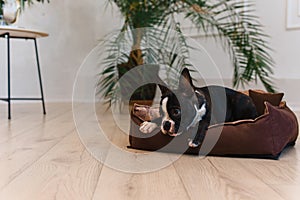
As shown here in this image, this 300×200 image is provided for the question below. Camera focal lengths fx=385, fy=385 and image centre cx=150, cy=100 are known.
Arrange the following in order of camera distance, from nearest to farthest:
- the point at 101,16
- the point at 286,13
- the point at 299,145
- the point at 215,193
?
the point at 215,193 < the point at 299,145 < the point at 286,13 < the point at 101,16

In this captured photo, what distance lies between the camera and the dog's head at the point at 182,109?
1176 millimetres

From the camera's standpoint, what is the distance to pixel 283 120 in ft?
4.09

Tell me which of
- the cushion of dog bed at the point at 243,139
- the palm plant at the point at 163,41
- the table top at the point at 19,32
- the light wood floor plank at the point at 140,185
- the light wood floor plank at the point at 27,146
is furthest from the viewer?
the palm plant at the point at 163,41

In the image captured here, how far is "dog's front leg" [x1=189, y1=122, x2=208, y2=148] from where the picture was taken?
119 cm

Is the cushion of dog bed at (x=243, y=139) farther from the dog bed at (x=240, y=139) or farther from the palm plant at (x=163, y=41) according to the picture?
the palm plant at (x=163, y=41)

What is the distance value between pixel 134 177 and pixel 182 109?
313mm

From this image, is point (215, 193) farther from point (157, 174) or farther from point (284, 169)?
point (284, 169)

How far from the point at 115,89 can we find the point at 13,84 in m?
1.46

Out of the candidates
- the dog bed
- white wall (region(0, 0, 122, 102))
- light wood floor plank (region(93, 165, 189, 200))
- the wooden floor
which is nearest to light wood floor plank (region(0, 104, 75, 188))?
the wooden floor

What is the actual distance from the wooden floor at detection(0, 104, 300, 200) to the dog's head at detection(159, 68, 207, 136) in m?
0.10

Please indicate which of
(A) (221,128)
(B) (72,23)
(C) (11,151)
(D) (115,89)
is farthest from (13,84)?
(A) (221,128)

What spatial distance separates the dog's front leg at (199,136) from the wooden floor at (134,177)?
0.04m

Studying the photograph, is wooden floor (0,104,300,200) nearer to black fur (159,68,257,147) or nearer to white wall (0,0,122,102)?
black fur (159,68,257,147)

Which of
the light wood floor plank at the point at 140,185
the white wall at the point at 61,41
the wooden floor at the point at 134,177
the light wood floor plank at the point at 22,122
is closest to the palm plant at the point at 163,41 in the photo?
the light wood floor plank at the point at 22,122
